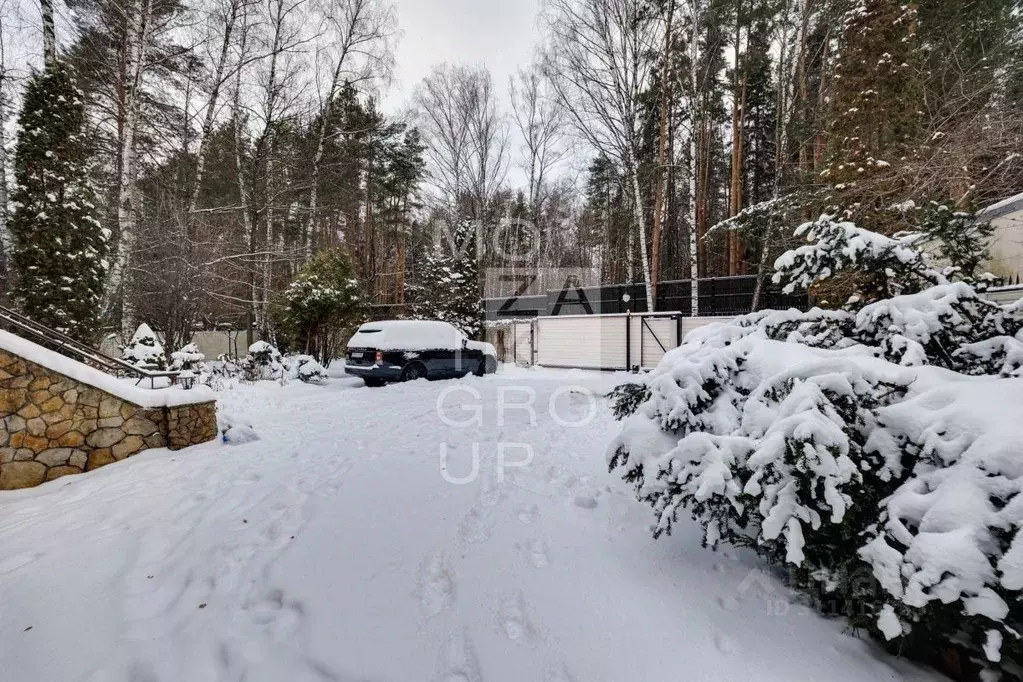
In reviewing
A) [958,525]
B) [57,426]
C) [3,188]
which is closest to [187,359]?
[57,426]

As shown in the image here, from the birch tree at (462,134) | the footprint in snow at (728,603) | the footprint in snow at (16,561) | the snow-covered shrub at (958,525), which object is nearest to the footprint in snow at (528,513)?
the footprint in snow at (728,603)

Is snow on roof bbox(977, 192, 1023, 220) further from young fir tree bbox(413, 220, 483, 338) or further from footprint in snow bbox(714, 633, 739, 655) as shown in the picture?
young fir tree bbox(413, 220, 483, 338)

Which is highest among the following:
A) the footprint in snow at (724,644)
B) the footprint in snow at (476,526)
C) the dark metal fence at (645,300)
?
the dark metal fence at (645,300)

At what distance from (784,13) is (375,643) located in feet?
56.0

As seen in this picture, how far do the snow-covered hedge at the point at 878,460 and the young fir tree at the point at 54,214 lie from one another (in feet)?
32.2

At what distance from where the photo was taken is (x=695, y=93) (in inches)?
454

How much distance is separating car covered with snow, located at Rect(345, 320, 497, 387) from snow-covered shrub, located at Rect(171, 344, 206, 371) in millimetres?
2656

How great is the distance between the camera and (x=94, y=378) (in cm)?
402

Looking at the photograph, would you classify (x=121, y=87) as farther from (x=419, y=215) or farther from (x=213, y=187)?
(x=419, y=215)

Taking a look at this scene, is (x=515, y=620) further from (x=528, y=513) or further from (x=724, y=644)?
(x=528, y=513)

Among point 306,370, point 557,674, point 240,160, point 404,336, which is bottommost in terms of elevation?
point 557,674

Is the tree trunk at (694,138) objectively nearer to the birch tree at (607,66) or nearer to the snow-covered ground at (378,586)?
the birch tree at (607,66)

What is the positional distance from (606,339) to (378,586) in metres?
10.7

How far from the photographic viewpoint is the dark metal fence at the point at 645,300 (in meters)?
13.4
